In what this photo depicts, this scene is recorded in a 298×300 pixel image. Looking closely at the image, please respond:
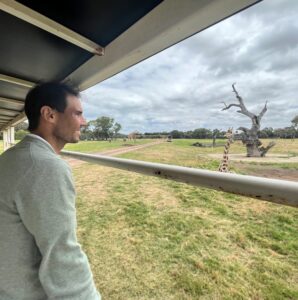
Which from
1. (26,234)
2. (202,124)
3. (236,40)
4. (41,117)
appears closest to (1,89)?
(41,117)

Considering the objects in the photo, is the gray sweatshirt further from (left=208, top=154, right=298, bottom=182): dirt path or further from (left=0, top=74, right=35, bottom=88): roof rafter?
(left=208, top=154, right=298, bottom=182): dirt path

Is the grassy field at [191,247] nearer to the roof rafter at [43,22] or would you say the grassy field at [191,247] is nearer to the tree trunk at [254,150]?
the roof rafter at [43,22]

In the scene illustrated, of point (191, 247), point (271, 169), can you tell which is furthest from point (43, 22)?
point (271, 169)

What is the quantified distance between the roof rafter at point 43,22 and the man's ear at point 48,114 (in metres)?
0.43

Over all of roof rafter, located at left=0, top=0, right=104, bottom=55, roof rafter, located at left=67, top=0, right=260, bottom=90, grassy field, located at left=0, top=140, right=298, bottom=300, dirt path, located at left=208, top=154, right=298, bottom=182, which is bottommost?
grassy field, located at left=0, top=140, right=298, bottom=300

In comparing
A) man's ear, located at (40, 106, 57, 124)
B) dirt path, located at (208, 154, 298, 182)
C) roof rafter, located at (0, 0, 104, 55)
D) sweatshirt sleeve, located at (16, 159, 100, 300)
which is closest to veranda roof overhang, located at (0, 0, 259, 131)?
roof rafter, located at (0, 0, 104, 55)

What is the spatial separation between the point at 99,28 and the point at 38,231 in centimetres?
94

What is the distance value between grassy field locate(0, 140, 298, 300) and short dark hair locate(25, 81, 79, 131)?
131 centimetres

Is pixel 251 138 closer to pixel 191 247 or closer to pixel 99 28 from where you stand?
pixel 191 247

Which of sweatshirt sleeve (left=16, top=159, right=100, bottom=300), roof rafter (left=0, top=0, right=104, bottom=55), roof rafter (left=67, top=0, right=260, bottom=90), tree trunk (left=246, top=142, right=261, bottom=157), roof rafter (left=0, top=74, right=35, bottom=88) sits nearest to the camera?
sweatshirt sleeve (left=16, top=159, right=100, bottom=300)

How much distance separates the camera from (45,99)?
82 centimetres

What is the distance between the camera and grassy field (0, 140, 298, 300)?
147 centimetres

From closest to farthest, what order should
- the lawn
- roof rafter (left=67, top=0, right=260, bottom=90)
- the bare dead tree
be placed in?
roof rafter (left=67, top=0, right=260, bottom=90), the lawn, the bare dead tree

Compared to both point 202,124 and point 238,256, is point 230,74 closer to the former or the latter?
point 202,124
